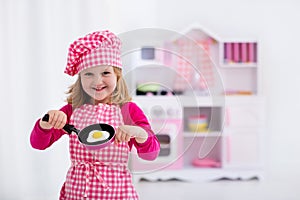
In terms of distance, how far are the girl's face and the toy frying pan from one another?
85 millimetres

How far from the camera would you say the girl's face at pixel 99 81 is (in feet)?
3.23

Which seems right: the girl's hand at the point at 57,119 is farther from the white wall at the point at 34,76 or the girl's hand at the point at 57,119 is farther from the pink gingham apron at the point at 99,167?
the white wall at the point at 34,76

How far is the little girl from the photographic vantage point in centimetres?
99

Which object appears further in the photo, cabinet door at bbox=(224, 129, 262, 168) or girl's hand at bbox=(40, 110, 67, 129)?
cabinet door at bbox=(224, 129, 262, 168)

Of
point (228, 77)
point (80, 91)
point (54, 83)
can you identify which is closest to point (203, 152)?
point (80, 91)

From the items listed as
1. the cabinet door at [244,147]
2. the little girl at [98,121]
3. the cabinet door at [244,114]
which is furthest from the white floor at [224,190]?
the little girl at [98,121]

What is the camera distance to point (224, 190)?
2176 millimetres

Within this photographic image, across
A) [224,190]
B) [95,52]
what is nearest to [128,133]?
[95,52]

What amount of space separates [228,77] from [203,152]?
1.63 metres

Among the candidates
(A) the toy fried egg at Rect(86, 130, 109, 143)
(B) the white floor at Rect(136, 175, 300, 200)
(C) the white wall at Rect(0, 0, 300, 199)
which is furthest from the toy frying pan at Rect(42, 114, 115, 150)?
(B) the white floor at Rect(136, 175, 300, 200)

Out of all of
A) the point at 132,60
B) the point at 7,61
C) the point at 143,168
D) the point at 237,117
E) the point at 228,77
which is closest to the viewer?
the point at 132,60

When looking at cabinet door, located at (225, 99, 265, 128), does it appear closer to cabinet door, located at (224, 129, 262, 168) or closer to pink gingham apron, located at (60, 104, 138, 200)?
cabinet door, located at (224, 129, 262, 168)

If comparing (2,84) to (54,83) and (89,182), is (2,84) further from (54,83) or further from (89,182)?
(89,182)

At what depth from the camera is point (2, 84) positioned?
6.04 ft
